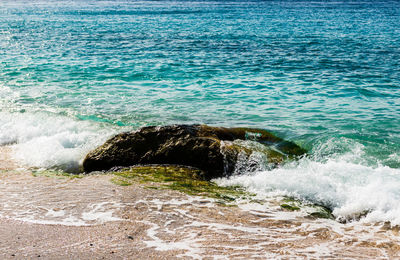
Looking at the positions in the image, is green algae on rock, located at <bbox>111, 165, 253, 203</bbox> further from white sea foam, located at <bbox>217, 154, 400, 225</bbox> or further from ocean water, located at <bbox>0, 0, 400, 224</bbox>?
ocean water, located at <bbox>0, 0, 400, 224</bbox>

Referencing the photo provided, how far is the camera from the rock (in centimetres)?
920

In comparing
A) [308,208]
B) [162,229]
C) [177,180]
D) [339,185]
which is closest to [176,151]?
[177,180]

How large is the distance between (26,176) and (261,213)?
545cm

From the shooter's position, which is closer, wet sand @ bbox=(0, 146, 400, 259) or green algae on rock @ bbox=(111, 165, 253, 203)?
wet sand @ bbox=(0, 146, 400, 259)

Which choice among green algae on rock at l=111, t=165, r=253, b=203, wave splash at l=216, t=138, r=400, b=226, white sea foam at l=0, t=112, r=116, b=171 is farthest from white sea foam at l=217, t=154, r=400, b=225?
white sea foam at l=0, t=112, r=116, b=171

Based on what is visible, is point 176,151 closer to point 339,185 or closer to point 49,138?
point 339,185

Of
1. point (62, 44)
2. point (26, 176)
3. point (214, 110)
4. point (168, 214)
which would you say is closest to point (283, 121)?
point (214, 110)

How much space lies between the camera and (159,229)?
6.27 metres

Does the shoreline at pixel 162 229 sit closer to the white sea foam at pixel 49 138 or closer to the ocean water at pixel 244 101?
the ocean water at pixel 244 101

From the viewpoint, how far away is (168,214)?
6.82 metres

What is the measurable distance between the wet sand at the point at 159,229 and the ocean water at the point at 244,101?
105 centimetres

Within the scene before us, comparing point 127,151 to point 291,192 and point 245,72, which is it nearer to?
point 291,192

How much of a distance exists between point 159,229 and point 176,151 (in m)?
3.39

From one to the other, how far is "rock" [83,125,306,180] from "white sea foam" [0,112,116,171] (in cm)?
96
